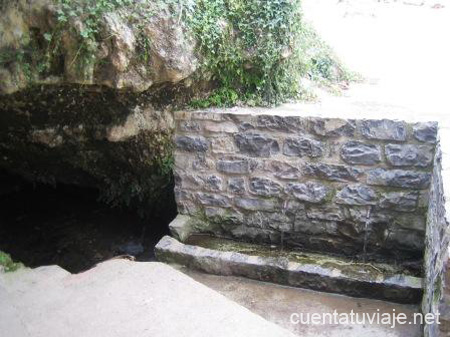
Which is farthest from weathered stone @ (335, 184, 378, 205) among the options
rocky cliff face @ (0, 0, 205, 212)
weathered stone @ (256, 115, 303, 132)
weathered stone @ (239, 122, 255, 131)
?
rocky cliff face @ (0, 0, 205, 212)

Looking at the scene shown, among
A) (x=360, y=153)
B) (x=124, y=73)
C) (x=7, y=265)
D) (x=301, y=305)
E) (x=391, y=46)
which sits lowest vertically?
(x=301, y=305)

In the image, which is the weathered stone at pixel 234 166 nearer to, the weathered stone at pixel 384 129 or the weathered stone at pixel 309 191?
the weathered stone at pixel 309 191

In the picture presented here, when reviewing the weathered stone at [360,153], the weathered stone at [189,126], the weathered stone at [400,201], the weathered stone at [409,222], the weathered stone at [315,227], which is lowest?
the weathered stone at [315,227]

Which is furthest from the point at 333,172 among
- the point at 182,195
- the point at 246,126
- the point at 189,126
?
Answer: the point at 182,195

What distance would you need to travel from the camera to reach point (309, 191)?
3807 millimetres

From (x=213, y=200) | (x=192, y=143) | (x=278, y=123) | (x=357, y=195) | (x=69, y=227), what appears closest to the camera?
Result: (x=357, y=195)

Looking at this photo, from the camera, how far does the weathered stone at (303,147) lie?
145 inches

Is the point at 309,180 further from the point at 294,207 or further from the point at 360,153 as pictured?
the point at 360,153

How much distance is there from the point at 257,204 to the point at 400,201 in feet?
4.14

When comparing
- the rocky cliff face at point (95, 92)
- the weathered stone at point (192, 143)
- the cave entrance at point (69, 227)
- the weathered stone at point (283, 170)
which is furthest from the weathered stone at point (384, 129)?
the cave entrance at point (69, 227)

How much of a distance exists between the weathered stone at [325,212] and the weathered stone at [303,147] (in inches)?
18.9

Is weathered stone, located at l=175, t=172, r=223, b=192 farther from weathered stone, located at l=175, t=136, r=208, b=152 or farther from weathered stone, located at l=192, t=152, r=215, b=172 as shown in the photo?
weathered stone, located at l=175, t=136, r=208, b=152

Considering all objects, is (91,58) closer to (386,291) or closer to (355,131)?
(355,131)

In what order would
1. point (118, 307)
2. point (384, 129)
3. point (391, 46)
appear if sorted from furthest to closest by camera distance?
point (391, 46)
point (384, 129)
point (118, 307)
